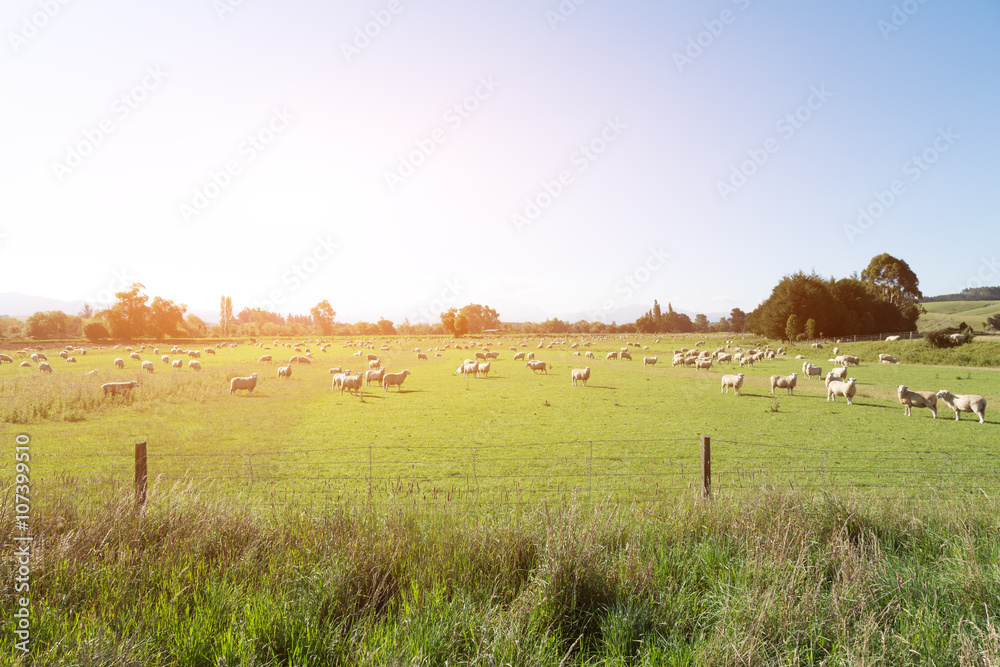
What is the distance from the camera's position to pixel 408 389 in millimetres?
27938

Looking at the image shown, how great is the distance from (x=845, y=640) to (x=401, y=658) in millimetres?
3307

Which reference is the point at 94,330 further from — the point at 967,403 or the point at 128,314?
the point at 967,403

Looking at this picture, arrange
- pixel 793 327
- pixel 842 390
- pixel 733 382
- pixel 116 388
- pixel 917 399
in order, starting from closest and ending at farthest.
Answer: pixel 917 399
pixel 116 388
pixel 842 390
pixel 733 382
pixel 793 327

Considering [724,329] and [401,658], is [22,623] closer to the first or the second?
[401,658]

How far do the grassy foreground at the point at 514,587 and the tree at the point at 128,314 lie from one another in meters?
92.8

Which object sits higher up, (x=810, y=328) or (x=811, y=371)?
(x=810, y=328)

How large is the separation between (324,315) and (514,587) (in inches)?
5233

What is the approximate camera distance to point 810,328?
61.5 m

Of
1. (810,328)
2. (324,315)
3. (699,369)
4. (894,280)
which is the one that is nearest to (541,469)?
(699,369)

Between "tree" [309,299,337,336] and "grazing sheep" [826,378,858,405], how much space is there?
11752 centimetres

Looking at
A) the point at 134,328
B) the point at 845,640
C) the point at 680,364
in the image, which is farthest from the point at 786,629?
the point at 134,328

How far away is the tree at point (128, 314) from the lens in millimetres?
78562

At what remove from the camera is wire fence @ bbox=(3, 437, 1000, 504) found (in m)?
9.73

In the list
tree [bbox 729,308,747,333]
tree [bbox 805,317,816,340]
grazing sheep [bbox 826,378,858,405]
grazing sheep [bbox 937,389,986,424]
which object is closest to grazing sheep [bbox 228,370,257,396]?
grazing sheep [bbox 826,378,858,405]
